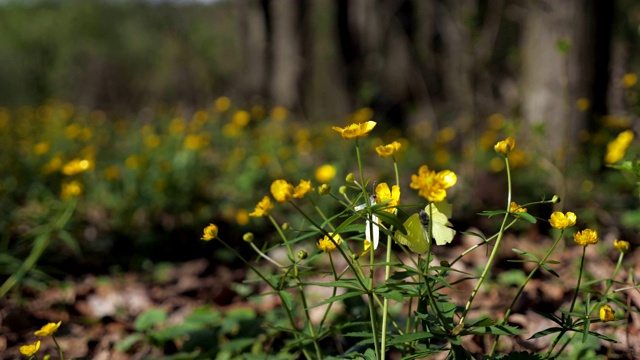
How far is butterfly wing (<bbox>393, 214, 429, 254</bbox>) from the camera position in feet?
3.43

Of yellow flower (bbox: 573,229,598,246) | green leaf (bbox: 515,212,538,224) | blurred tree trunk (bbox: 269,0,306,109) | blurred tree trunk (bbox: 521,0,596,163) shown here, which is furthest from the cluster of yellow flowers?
blurred tree trunk (bbox: 269,0,306,109)

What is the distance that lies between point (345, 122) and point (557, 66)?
2.10m

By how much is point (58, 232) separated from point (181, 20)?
19.4ft

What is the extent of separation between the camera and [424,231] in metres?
1.06

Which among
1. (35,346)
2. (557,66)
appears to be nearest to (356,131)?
(35,346)

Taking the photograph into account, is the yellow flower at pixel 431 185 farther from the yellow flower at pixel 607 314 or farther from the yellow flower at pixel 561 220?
the yellow flower at pixel 607 314

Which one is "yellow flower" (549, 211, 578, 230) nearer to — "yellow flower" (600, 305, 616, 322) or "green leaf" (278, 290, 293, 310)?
"yellow flower" (600, 305, 616, 322)

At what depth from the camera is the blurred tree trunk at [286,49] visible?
6.04 metres

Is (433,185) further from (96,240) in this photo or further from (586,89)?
(586,89)

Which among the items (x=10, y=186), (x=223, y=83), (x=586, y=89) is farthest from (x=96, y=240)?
(x=223, y=83)

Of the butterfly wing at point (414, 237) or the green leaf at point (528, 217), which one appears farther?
the butterfly wing at point (414, 237)

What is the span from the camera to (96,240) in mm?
2996

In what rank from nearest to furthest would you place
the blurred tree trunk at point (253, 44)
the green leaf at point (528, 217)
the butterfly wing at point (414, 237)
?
1. the green leaf at point (528, 217)
2. the butterfly wing at point (414, 237)
3. the blurred tree trunk at point (253, 44)

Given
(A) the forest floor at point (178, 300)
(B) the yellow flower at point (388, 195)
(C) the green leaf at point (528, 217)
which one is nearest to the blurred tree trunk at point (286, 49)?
(A) the forest floor at point (178, 300)
